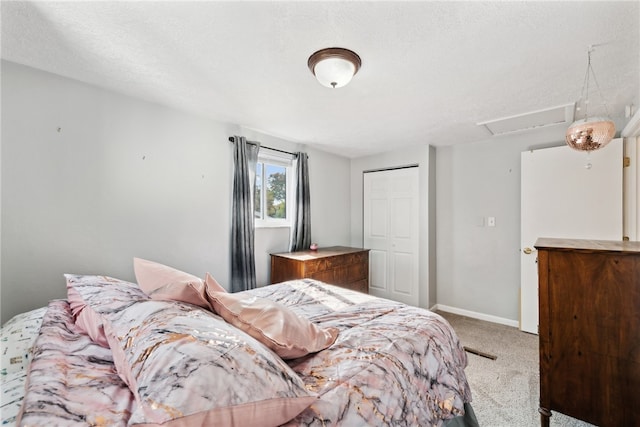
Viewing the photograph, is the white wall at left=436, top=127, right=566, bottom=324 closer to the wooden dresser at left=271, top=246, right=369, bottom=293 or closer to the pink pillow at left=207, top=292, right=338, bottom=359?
the wooden dresser at left=271, top=246, right=369, bottom=293

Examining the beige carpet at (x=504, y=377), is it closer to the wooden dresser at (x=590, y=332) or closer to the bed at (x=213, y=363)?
the wooden dresser at (x=590, y=332)

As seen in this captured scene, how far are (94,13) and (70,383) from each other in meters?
Answer: 1.67

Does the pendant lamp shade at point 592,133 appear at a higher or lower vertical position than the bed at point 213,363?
higher

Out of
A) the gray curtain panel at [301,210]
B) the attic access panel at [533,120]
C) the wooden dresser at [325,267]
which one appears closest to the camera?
the attic access panel at [533,120]

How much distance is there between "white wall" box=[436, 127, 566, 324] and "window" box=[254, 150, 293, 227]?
87.6 inches

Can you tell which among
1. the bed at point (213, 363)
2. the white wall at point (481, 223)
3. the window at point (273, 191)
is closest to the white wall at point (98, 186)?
the window at point (273, 191)

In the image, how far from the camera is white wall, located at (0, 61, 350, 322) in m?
1.81

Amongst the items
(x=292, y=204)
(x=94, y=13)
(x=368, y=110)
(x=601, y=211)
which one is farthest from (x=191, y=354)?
(x=601, y=211)

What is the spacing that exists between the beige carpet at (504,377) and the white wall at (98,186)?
256 centimetres

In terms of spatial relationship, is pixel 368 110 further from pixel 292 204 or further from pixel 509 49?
pixel 292 204

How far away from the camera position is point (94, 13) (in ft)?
4.45

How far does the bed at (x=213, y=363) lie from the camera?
69 centimetres

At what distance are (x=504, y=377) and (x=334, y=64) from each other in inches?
109

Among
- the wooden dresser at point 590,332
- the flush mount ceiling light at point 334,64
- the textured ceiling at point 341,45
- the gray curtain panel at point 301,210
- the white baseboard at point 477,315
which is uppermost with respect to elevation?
the textured ceiling at point 341,45
